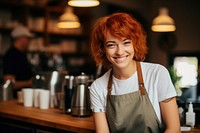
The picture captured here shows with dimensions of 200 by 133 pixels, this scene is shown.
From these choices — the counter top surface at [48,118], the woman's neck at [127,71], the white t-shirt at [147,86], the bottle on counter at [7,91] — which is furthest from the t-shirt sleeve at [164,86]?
the bottle on counter at [7,91]

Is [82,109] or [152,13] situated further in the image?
[152,13]

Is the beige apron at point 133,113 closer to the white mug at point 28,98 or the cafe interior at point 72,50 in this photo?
the cafe interior at point 72,50

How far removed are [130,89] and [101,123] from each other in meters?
0.27

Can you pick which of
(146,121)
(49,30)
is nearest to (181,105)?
(146,121)

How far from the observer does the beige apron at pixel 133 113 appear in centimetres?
174

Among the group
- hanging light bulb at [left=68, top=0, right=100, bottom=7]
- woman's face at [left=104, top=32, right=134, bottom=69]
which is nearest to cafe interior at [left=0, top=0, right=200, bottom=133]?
hanging light bulb at [left=68, top=0, right=100, bottom=7]

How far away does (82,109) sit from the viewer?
2391 millimetres

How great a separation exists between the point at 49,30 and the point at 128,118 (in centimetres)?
435

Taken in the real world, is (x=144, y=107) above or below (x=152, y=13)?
below

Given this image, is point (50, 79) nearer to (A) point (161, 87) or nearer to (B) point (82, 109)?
(B) point (82, 109)

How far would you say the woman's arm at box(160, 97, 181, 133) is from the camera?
1.66 m

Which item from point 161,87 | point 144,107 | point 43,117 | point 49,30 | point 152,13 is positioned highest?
point 152,13

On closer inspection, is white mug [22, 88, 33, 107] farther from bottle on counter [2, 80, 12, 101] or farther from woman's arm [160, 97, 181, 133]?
woman's arm [160, 97, 181, 133]

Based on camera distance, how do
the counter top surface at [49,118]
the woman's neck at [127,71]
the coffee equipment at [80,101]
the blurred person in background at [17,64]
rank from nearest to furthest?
the woman's neck at [127,71], the counter top surface at [49,118], the coffee equipment at [80,101], the blurred person in background at [17,64]
